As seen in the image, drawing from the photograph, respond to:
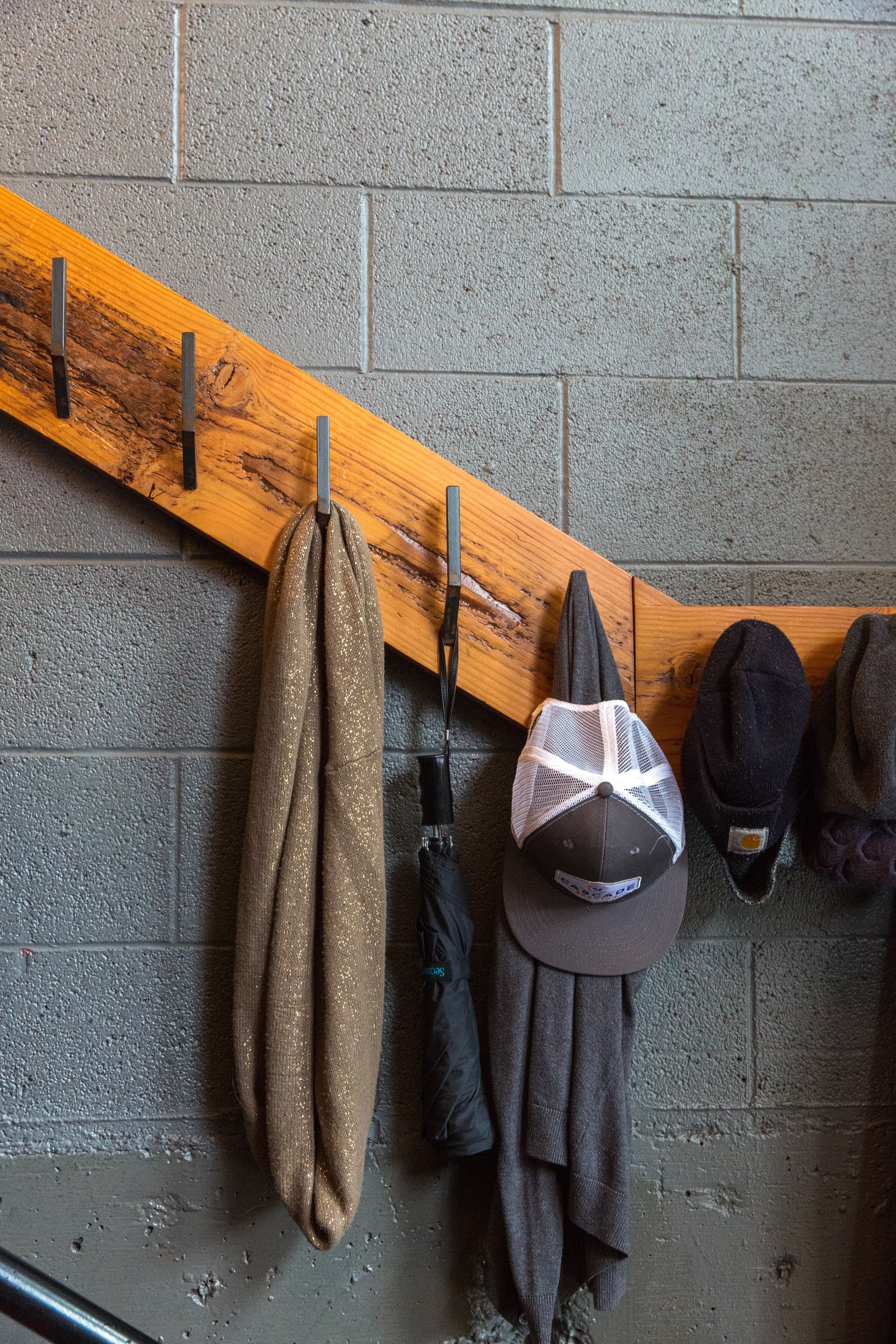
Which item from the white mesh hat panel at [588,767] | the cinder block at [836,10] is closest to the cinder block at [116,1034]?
the white mesh hat panel at [588,767]

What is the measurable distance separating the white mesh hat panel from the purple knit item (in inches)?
7.4

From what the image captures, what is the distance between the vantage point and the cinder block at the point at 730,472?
45.2 inches

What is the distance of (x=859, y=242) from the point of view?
1179mm

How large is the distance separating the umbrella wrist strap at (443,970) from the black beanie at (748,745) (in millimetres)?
366

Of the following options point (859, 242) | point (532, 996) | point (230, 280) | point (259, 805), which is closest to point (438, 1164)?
point (532, 996)

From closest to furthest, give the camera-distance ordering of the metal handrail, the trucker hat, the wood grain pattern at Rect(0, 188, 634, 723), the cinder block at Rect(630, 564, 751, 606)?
the metal handrail, the trucker hat, the wood grain pattern at Rect(0, 188, 634, 723), the cinder block at Rect(630, 564, 751, 606)

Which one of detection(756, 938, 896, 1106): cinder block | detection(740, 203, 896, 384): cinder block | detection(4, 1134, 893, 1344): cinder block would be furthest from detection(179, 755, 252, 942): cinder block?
detection(740, 203, 896, 384): cinder block

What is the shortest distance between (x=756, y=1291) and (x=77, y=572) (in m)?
Answer: 1.37

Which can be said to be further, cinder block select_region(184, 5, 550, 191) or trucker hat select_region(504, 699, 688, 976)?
cinder block select_region(184, 5, 550, 191)

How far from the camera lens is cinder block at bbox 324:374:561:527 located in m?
1.13

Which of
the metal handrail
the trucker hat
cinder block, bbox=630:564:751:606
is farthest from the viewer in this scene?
cinder block, bbox=630:564:751:606

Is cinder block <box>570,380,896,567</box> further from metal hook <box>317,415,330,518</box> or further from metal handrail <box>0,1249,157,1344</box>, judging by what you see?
metal handrail <box>0,1249,157,1344</box>

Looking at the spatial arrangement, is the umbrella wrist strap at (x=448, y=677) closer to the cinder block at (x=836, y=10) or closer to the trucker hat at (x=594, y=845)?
the trucker hat at (x=594, y=845)

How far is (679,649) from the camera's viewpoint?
43.4 inches
